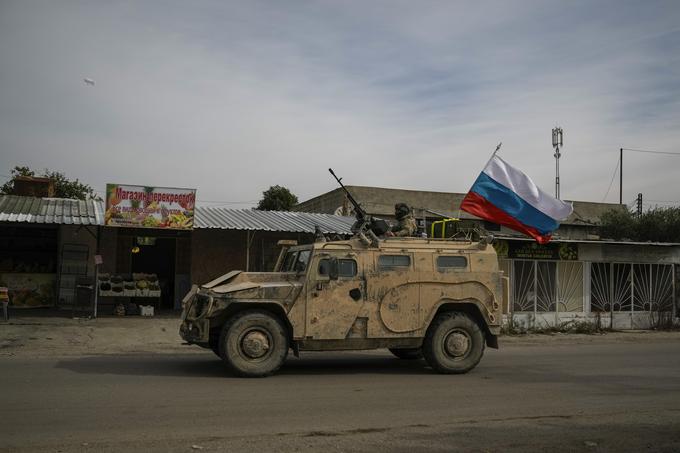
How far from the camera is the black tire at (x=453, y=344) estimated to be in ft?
32.7

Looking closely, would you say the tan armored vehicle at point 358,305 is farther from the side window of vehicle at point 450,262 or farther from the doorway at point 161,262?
the doorway at point 161,262

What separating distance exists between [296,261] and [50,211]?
9433mm

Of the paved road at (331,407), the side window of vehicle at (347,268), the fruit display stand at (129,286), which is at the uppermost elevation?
the side window of vehicle at (347,268)

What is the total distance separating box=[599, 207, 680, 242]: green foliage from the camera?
3272 cm

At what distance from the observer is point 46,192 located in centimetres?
2228

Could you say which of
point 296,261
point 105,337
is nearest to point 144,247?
point 105,337

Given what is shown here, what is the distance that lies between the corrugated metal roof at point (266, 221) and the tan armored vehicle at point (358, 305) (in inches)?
272

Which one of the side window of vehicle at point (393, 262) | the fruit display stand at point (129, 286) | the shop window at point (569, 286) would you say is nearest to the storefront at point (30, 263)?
the fruit display stand at point (129, 286)

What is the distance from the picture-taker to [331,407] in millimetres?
7434

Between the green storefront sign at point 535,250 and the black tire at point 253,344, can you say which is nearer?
the black tire at point 253,344

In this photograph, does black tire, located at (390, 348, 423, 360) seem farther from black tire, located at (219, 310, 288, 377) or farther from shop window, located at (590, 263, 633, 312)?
shop window, located at (590, 263, 633, 312)

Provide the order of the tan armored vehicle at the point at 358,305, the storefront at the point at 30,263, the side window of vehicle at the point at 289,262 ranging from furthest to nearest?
the storefront at the point at 30,263
the side window of vehicle at the point at 289,262
the tan armored vehicle at the point at 358,305

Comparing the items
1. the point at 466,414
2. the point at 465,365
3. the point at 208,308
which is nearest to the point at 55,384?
the point at 208,308

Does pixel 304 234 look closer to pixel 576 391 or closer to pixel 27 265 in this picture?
pixel 27 265
